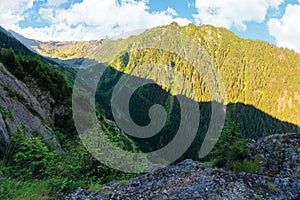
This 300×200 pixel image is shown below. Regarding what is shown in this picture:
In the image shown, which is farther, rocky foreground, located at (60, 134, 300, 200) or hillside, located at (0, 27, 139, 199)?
rocky foreground, located at (60, 134, 300, 200)

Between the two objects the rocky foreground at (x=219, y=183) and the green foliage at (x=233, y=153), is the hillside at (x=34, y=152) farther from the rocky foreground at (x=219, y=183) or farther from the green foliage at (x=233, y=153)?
the green foliage at (x=233, y=153)

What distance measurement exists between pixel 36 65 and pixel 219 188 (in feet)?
77.5

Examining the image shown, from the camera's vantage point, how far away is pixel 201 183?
9.17m

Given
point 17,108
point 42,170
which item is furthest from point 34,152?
point 17,108

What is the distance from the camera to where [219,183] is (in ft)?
29.7

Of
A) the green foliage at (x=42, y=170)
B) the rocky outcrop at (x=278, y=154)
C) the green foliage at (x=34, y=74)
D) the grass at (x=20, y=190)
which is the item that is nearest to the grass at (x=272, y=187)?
the rocky outcrop at (x=278, y=154)

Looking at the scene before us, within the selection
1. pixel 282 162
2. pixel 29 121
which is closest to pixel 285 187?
pixel 282 162

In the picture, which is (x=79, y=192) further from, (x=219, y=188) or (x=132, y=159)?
(x=219, y=188)

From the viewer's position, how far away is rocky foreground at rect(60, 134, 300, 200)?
28.3 feet

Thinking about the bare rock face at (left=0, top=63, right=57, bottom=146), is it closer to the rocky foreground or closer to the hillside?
the hillside

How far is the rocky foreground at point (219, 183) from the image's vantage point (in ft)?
28.3

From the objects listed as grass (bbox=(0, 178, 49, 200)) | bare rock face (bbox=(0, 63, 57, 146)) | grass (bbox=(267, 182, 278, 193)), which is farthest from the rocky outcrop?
bare rock face (bbox=(0, 63, 57, 146))

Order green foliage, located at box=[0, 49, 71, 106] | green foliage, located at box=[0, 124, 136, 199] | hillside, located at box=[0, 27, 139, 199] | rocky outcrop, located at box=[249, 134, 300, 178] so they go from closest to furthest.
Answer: green foliage, located at box=[0, 124, 136, 199], hillside, located at box=[0, 27, 139, 199], rocky outcrop, located at box=[249, 134, 300, 178], green foliage, located at box=[0, 49, 71, 106]

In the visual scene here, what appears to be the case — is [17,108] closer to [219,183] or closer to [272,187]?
[219,183]
